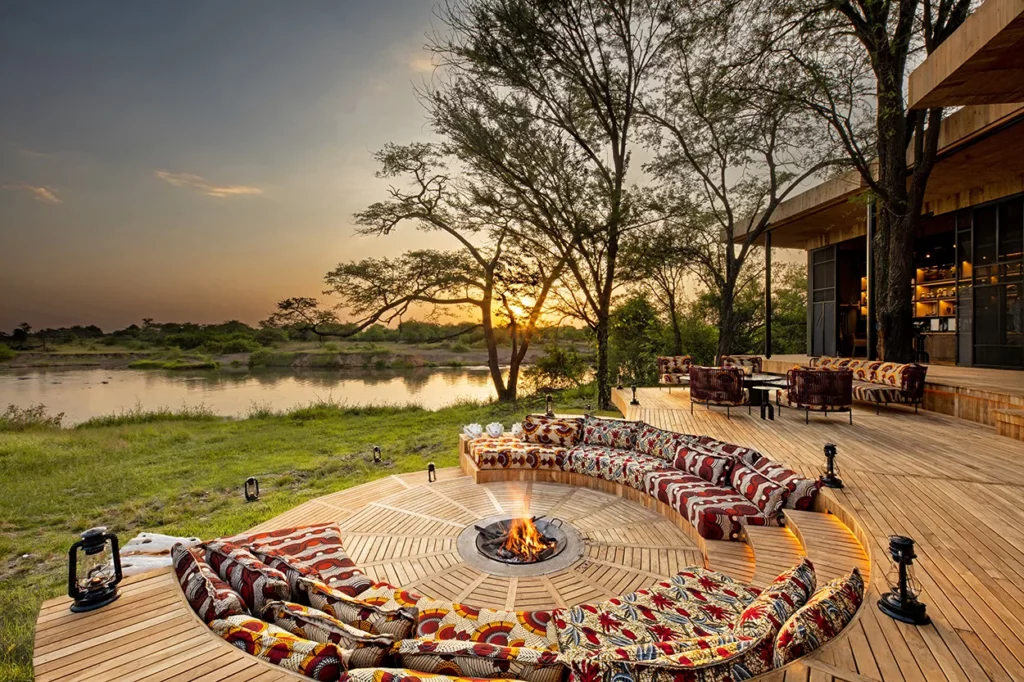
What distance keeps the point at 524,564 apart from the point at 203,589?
2.30 m

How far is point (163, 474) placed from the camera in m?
7.55

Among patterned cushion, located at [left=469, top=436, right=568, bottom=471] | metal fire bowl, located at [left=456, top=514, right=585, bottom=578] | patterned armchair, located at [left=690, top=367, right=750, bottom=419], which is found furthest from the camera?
patterned armchair, located at [left=690, top=367, right=750, bottom=419]

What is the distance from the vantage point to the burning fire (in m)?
3.59

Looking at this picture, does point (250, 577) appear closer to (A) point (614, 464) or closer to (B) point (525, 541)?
(B) point (525, 541)

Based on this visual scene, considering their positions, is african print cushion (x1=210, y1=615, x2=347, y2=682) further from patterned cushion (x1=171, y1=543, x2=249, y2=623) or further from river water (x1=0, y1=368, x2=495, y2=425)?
river water (x1=0, y1=368, x2=495, y2=425)

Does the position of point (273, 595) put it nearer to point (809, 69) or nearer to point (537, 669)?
point (537, 669)

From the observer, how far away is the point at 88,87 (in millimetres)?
10406

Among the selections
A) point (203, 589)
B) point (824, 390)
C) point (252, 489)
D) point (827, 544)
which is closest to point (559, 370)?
point (824, 390)

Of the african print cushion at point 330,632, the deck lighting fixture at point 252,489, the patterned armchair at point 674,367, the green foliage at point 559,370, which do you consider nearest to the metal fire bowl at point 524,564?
the african print cushion at point 330,632

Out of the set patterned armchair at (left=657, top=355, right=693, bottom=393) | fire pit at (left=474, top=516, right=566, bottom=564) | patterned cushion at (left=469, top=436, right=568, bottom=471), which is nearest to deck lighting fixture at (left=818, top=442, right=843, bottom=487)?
fire pit at (left=474, top=516, right=566, bottom=564)

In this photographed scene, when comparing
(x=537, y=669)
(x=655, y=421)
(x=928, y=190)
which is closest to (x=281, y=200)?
(x=655, y=421)

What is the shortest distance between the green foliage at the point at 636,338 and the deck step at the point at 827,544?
13.7 metres

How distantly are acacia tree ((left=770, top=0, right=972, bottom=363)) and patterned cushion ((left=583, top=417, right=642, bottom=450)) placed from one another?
6661mm

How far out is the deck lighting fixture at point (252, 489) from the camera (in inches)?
221
